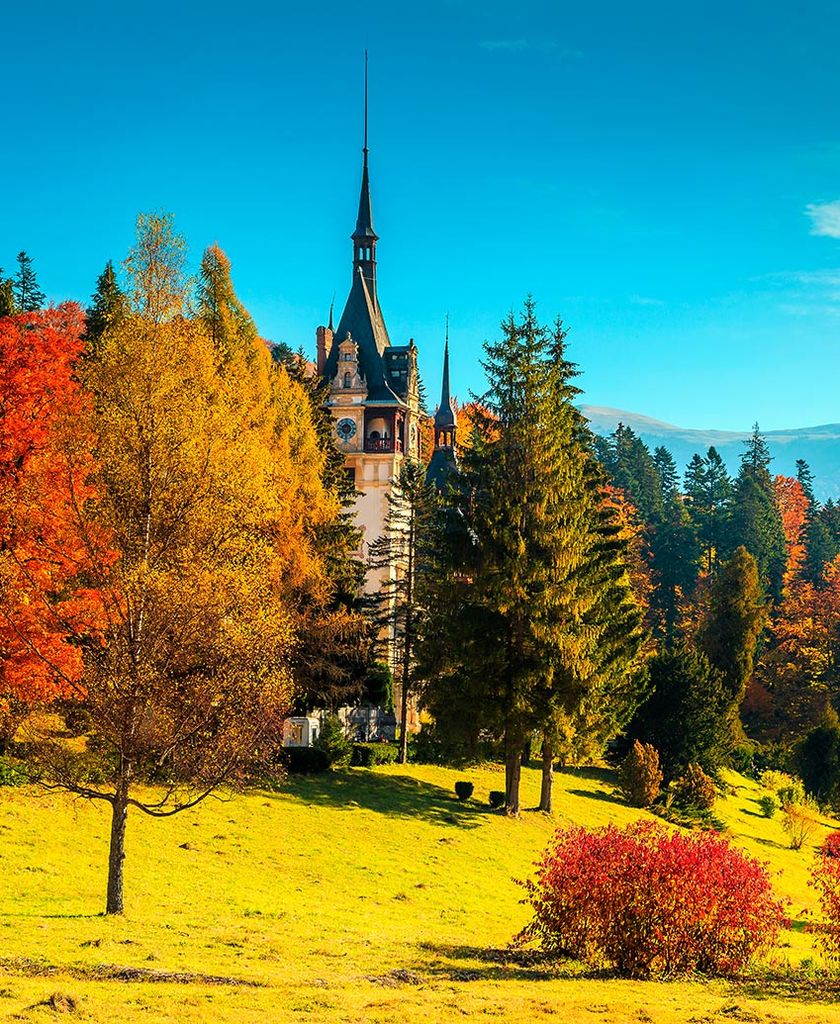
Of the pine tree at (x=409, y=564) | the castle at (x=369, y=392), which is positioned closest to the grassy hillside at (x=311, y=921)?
the pine tree at (x=409, y=564)

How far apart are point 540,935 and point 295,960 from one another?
5.04 meters

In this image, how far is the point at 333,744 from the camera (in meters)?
45.1

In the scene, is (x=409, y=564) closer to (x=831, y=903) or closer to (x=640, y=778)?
(x=640, y=778)

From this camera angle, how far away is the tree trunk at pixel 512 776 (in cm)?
4384

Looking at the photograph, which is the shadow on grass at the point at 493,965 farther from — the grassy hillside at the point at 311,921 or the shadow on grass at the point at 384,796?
the shadow on grass at the point at 384,796

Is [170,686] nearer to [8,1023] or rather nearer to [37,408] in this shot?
[8,1023]

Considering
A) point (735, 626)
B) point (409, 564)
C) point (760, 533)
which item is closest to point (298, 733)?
point (409, 564)

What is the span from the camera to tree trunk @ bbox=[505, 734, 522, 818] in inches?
1726

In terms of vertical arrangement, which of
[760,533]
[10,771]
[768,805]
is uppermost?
[760,533]

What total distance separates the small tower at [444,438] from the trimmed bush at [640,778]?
30.2 metres

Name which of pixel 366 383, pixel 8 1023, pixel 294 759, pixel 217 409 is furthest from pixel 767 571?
pixel 8 1023

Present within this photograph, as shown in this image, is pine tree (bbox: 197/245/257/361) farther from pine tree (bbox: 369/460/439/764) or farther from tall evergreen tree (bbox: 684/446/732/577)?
tall evergreen tree (bbox: 684/446/732/577)

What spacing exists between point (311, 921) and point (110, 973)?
27.4 feet

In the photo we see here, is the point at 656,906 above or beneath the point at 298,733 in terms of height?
beneath
